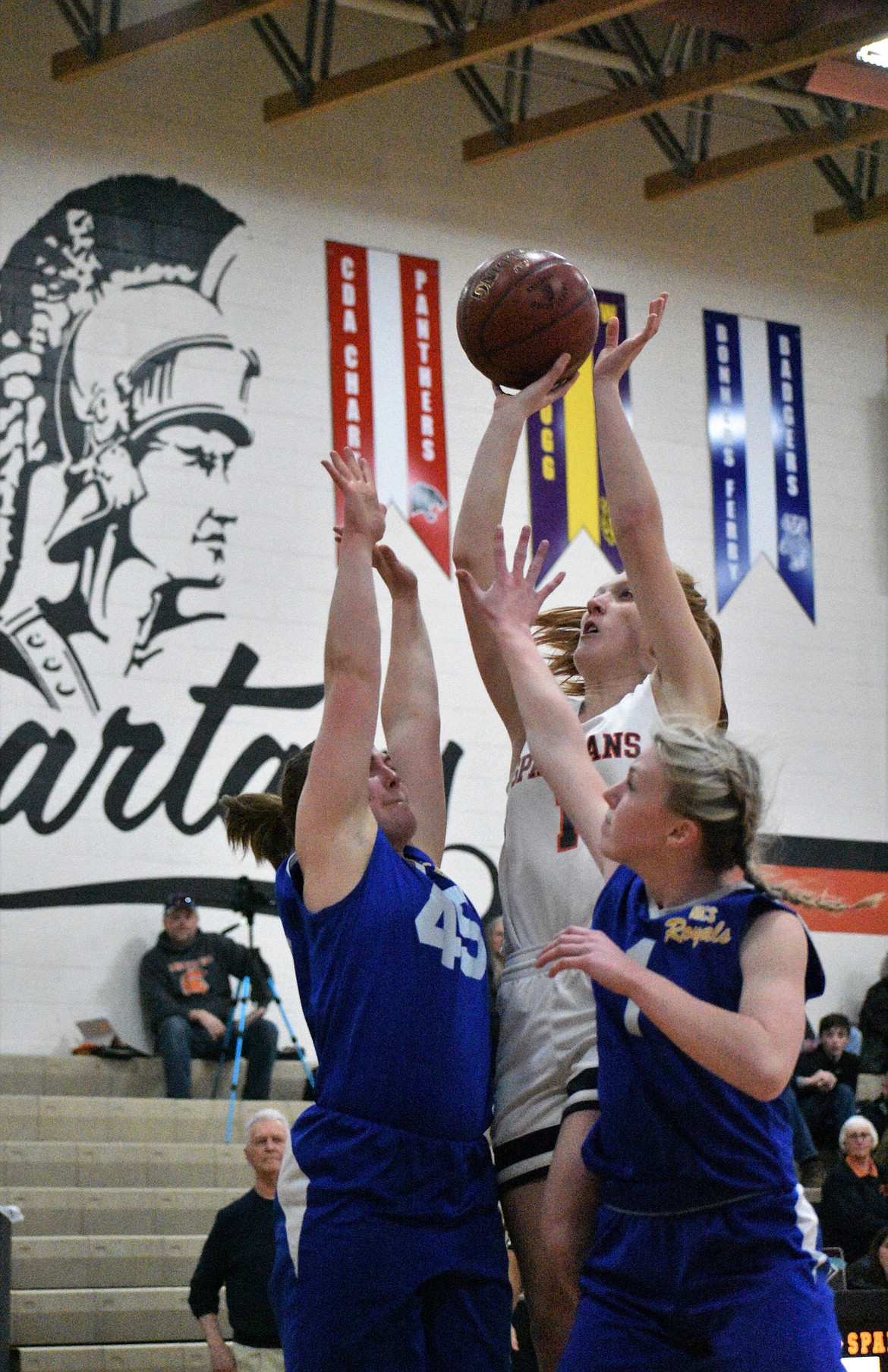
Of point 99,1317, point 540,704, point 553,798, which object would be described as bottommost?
point 99,1317

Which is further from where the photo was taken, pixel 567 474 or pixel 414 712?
pixel 567 474

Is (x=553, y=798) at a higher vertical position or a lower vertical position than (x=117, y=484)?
lower

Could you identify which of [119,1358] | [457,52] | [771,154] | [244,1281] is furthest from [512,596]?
[771,154]

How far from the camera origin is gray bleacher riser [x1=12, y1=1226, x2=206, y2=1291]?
860 cm

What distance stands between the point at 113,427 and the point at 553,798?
9.29 metres

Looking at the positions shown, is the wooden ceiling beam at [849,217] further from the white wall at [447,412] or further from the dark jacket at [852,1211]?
the dark jacket at [852,1211]

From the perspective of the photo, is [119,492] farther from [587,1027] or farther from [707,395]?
[587,1027]

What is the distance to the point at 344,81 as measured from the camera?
12.6 meters

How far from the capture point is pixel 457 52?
12.2 m

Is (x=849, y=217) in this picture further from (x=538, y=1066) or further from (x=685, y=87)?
(x=538, y=1066)

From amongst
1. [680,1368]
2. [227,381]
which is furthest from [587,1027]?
[227,381]

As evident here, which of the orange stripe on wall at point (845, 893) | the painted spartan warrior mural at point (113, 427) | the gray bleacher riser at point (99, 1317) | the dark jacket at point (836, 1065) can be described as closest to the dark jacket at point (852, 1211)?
the dark jacket at point (836, 1065)

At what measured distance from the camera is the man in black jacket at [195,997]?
1096 centimetres

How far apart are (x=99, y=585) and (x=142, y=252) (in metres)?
2.47
